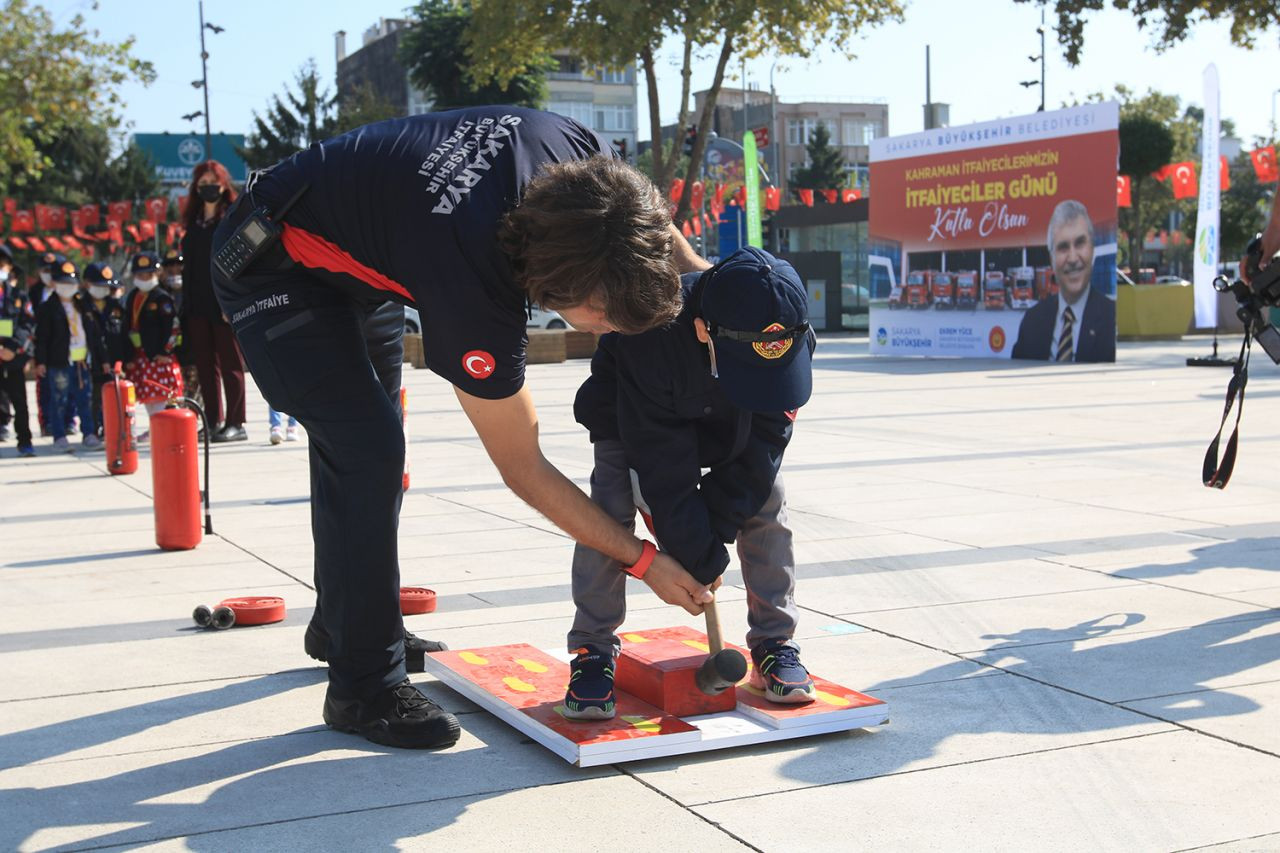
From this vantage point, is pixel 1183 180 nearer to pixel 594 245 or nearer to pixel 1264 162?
pixel 1264 162

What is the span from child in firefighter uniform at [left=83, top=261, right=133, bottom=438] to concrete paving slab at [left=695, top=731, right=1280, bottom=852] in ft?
27.6

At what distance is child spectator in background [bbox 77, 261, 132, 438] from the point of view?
10.3 metres

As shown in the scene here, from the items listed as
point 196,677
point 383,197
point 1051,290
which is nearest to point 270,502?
point 196,677

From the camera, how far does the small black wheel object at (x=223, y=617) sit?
4504 millimetres

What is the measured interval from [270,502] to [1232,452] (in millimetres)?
5114

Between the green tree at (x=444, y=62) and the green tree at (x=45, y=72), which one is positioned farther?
the green tree at (x=444, y=62)

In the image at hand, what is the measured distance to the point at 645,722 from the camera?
10.7 ft

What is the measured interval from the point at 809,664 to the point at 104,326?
7.98 meters

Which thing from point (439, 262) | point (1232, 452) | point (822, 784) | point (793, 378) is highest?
point (439, 262)

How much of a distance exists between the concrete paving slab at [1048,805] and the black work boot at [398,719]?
0.76m

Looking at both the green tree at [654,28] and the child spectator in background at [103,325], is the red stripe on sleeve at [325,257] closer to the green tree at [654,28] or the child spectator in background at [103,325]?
the child spectator in background at [103,325]

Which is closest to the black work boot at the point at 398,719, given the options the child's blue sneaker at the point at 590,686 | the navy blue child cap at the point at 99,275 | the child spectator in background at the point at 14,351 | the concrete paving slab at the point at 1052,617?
the child's blue sneaker at the point at 590,686

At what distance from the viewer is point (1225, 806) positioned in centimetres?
278

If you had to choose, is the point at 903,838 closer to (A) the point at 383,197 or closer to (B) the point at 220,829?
(B) the point at 220,829
